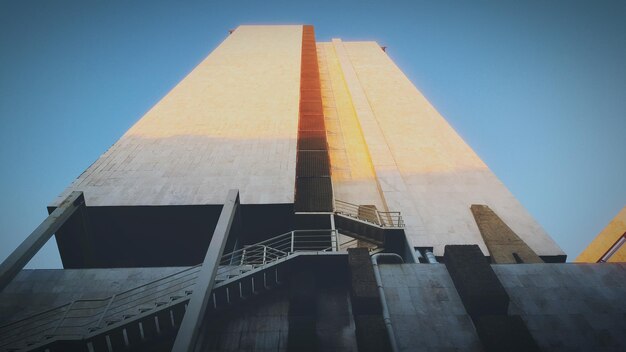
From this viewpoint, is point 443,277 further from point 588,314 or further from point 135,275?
point 135,275

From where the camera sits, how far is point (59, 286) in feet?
42.0

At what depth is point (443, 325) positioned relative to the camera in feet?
33.8

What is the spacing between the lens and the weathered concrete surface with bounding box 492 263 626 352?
9883 millimetres

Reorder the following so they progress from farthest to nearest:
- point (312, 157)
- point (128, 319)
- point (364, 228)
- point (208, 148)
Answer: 1. point (312, 157)
2. point (208, 148)
3. point (364, 228)
4. point (128, 319)

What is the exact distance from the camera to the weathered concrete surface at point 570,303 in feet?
32.4

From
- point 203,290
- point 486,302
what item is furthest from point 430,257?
point 203,290

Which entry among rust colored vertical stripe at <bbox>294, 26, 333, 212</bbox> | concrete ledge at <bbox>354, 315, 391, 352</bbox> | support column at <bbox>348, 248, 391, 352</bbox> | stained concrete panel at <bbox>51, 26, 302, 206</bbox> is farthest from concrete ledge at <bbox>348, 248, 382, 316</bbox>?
stained concrete panel at <bbox>51, 26, 302, 206</bbox>

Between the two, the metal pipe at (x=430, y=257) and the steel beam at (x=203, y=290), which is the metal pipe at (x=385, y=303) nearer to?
the metal pipe at (x=430, y=257)

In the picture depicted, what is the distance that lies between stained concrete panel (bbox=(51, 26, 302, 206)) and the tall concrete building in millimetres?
111

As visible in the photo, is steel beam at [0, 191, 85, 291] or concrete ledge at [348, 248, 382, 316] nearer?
concrete ledge at [348, 248, 382, 316]

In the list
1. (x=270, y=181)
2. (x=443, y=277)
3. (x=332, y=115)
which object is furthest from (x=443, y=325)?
(x=332, y=115)

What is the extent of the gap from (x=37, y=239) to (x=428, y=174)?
65.0ft

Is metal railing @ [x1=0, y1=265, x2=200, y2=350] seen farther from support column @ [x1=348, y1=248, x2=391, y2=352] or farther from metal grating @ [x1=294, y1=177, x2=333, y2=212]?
metal grating @ [x1=294, y1=177, x2=333, y2=212]

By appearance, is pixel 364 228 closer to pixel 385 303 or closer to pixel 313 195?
pixel 313 195
